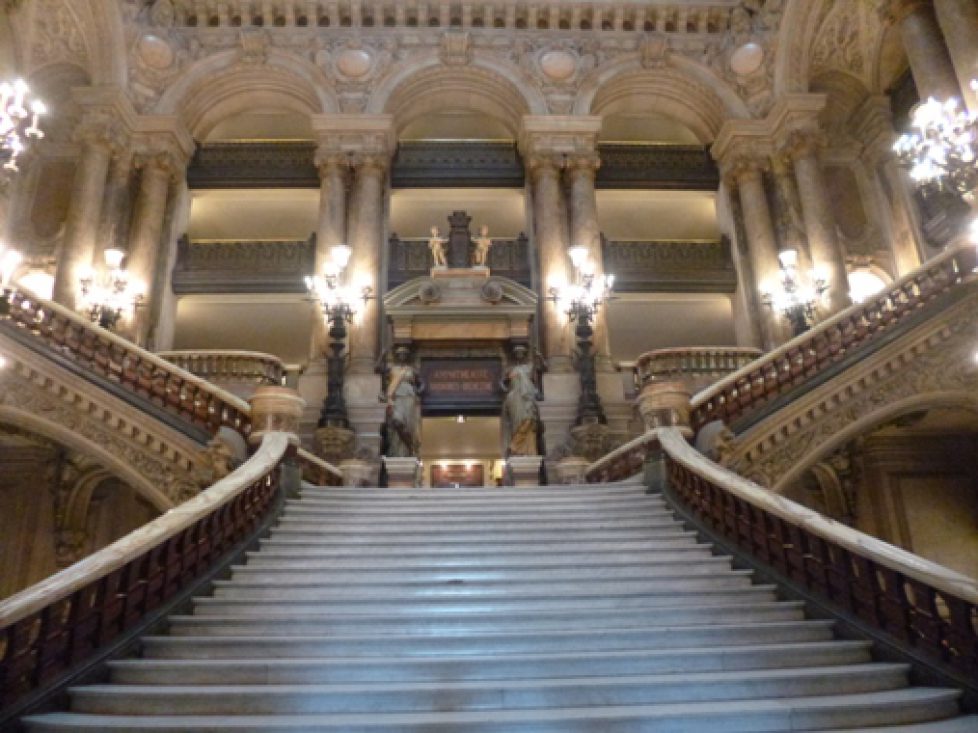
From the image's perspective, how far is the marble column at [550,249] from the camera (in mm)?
13727

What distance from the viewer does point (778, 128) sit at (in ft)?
49.8

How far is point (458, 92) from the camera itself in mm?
16297

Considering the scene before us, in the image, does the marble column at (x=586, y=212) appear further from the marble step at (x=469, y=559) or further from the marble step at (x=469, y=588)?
the marble step at (x=469, y=588)

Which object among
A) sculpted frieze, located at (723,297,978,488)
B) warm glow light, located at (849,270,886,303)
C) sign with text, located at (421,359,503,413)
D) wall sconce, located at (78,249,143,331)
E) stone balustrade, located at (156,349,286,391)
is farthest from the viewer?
warm glow light, located at (849,270,886,303)

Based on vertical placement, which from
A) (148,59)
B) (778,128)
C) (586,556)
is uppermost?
(148,59)

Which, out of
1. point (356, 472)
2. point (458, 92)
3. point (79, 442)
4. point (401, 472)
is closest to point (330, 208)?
point (458, 92)

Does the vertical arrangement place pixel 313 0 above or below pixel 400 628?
above

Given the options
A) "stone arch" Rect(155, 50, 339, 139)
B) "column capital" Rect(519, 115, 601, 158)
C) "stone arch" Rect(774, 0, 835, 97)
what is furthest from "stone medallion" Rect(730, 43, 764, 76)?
"stone arch" Rect(155, 50, 339, 139)

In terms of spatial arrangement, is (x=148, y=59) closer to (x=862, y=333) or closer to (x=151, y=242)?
(x=151, y=242)

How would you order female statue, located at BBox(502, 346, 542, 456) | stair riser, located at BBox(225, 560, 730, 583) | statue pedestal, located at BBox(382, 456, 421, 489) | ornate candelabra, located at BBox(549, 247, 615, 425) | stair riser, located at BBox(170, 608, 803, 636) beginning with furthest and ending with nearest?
ornate candelabra, located at BBox(549, 247, 615, 425), female statue, located at BBox(502, 346, 542, 456), statue pedestal, located at BBox(382, 456, 421, 489), stair riser, located at BBox(225, 560, 730, 583), stair riser, located at BBox(170, 608, 803, 636)

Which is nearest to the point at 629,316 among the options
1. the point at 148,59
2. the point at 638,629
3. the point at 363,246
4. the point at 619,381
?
the point at 619,381

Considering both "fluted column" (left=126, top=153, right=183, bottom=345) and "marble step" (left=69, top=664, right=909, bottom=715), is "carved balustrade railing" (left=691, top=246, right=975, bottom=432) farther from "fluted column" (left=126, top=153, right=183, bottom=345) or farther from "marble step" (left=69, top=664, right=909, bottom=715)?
"fluted column" (left=126, top=153, right=183, bottom=345)

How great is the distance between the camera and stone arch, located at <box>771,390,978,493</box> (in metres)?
8.56

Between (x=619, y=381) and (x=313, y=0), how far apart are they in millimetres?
11305
